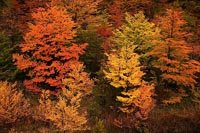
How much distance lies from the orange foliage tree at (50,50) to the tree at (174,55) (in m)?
7.98

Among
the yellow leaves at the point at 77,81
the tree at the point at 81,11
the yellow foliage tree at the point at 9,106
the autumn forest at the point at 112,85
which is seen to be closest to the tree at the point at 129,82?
the autumn forest at the point at 112,85

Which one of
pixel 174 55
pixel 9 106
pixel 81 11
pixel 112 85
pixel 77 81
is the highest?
pixel 81 11

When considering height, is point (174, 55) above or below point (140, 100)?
above

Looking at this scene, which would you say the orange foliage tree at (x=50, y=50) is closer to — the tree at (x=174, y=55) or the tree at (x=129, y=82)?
the tree at (x=129, y=82)

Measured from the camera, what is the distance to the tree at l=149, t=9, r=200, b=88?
34.3 metres

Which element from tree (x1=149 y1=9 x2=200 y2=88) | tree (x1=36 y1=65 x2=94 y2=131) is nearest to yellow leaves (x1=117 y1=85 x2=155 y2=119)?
tree (x1=149 y1=9 x2=200 y2=88)

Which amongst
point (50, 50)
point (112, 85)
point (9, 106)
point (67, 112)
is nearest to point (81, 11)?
point (50, 50)

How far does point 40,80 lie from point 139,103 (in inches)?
413

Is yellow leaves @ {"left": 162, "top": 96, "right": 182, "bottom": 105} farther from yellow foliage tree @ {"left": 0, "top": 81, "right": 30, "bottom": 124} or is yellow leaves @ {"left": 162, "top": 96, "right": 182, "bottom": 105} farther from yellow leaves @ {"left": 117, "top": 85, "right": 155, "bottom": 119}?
yellow foliage tree @ {"left": 0, "top": 81, "right": 30, "bottom": 124}

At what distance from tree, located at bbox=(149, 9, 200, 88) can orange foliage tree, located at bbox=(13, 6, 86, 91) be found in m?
7.98

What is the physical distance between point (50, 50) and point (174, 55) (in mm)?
11420

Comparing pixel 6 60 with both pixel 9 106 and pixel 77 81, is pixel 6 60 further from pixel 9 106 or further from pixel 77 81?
pixel 77 81

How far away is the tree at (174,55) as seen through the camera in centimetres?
3432

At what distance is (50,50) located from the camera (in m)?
37.8
